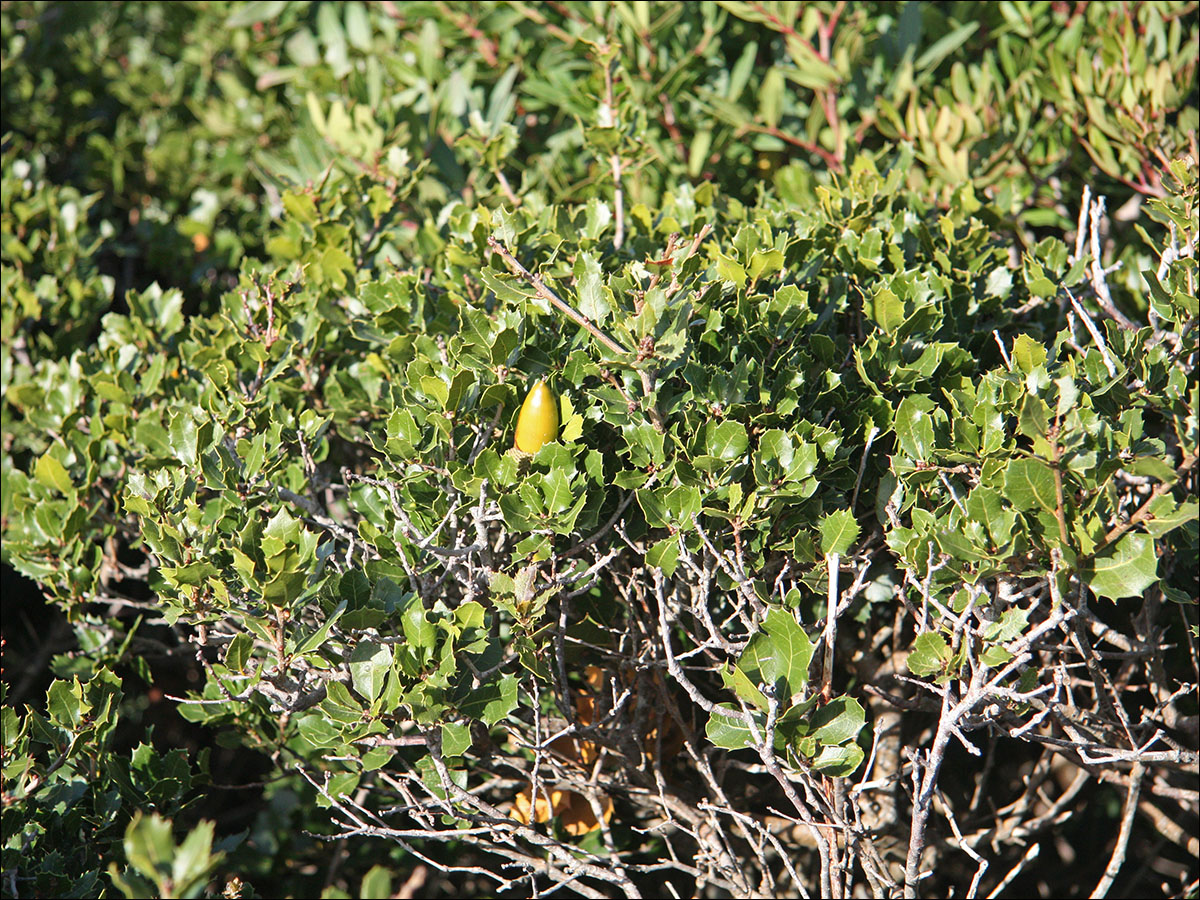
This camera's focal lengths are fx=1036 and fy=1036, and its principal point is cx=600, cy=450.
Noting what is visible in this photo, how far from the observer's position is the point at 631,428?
186cm

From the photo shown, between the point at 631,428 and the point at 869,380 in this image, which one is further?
the point at 869,380

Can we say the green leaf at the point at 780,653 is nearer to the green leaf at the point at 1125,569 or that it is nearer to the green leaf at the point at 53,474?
the green leaf at the point at 1125,569

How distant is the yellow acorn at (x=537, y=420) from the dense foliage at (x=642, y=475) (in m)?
0.05

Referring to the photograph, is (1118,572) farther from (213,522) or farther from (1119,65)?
(1119,65)

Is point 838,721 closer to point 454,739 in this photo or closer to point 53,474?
point 454,739

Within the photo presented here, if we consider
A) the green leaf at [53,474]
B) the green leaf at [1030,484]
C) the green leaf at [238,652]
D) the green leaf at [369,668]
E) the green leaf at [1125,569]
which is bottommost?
the green leaf at [53,474]

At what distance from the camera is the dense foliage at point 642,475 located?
1.79 meters

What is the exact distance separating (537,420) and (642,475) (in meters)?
0.22

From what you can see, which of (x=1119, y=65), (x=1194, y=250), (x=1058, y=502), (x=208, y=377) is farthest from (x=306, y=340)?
(x=1119, y=65)

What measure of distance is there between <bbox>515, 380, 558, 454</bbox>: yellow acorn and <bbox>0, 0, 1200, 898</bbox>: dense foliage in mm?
50

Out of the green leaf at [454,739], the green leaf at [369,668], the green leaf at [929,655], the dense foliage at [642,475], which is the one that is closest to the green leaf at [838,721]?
the dense foliage at [642,475]

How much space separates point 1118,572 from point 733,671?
612 mm

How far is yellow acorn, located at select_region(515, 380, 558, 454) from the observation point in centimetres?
182

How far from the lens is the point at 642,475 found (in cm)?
188
